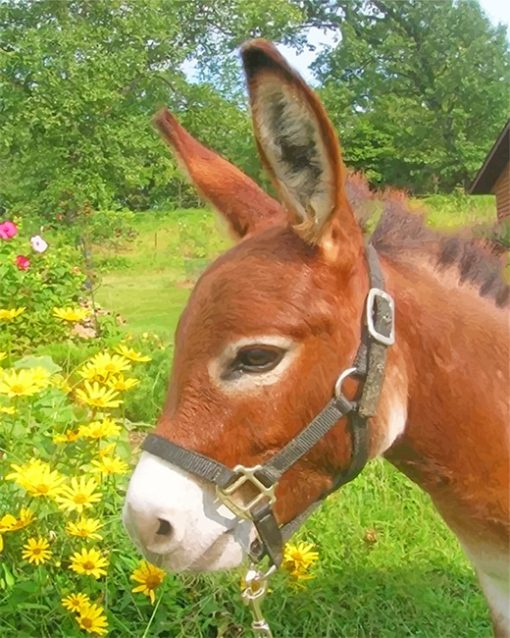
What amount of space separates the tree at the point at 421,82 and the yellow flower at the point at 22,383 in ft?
72.5

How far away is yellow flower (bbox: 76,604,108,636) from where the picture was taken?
7.74ft

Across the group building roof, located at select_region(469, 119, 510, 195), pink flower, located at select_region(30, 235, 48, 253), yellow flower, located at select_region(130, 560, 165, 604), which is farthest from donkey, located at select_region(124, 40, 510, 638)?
building roof, located at select_region(469, 119, 510, 195)

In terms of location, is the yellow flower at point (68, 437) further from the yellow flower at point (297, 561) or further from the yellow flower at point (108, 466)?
the yellow flower at point (297, 561)

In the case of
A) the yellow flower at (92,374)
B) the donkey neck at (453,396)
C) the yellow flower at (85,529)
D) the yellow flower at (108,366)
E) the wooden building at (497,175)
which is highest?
the wooden building at (497,175)

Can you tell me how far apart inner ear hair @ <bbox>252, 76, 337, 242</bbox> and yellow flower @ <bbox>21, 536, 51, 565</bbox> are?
1.44 meters

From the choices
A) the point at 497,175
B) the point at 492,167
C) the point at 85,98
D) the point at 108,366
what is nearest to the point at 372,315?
the point at 108,366

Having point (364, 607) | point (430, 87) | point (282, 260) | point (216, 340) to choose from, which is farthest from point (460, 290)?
point (430, 87)

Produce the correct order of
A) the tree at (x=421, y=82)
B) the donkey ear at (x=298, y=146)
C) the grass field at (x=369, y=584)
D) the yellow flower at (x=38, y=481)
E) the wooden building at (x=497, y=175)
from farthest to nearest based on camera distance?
the tree at (x=421, y=82) → the wooden building at (x=497, y=175) → the grass field at (x=369, y=584) → the yellow flower at (x=38, y=481) → the donkey ear at (x=298, y=146)

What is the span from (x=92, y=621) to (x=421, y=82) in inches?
997

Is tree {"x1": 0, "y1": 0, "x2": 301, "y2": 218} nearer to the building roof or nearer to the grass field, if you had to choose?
the grass field

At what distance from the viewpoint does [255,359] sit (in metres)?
1.47

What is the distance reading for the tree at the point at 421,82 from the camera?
24.2m

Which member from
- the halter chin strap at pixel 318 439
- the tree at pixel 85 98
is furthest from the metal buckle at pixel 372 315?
the tree at pixel 85 98

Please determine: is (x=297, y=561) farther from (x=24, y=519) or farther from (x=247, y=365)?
(x=247, y=365)
